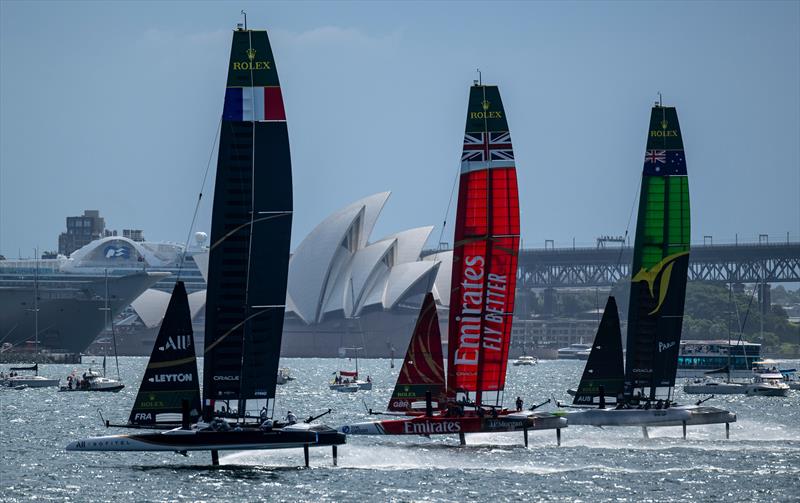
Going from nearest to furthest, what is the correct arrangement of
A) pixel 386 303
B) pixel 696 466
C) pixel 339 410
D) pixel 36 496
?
1. pixel 36 496
2. pixel 696 466
3. pixel 339 410
4. pixel 386 303

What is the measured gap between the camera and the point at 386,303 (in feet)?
437

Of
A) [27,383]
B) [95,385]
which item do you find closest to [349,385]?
[95,385]

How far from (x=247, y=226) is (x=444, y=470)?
21.1 ft

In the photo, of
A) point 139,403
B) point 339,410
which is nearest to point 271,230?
point 139,403

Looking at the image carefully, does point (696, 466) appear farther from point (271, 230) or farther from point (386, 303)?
point (386, 303)

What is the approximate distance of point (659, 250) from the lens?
4091 cm

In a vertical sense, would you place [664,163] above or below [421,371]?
above

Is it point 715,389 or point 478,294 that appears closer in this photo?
point 478,294

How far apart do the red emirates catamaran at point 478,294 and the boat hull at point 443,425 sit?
64 cm

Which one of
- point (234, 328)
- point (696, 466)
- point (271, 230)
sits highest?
point (271, 230)

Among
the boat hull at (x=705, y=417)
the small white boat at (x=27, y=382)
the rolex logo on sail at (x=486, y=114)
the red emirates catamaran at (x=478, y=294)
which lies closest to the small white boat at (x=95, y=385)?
the small white boat at (x=27, y=382)

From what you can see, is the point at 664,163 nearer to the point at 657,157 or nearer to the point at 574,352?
the point at 657,157

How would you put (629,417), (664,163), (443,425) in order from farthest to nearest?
(664,163) < (629,417) < (443,425)

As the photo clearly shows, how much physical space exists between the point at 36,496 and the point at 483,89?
14460 millimetres
